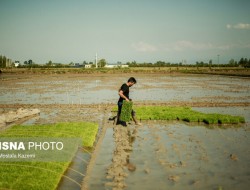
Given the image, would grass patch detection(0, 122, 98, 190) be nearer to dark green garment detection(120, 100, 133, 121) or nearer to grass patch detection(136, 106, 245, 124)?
dark green garment detection(120, 100, 133, 121)

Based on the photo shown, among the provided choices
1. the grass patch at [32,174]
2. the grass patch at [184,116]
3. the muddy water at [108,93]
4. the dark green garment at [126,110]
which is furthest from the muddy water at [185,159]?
the muddy water at [108,93]

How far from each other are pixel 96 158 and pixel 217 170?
3.69 m

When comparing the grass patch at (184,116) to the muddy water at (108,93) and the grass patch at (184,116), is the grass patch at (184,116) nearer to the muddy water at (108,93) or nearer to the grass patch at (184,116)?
the grass patch at (184,116)

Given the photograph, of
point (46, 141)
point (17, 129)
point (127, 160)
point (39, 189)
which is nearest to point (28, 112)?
point (17, 129)

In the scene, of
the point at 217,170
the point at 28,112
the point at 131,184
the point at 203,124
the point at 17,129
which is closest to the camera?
the point at 131,184

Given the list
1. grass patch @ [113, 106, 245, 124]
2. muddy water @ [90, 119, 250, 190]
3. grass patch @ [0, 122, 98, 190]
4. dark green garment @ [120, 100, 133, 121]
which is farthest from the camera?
grass patch @ [113, 106, 245, 124]

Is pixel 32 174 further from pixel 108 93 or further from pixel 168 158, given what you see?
pixel 108 93

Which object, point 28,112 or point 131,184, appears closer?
point 131,184

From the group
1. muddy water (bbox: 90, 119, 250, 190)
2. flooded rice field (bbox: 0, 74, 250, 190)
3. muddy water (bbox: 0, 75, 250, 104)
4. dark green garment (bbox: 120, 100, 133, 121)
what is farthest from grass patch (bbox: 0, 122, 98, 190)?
muddy water (bbox: 0, 75, 250, 104)

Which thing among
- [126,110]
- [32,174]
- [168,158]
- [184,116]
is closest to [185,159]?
[168,158]

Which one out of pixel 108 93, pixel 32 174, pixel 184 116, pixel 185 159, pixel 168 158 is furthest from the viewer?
pixel 108 93

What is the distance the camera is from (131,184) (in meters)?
6.79

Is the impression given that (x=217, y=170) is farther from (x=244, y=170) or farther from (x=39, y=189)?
(x=39, y=189)

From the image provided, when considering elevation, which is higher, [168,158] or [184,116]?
[184,116]
